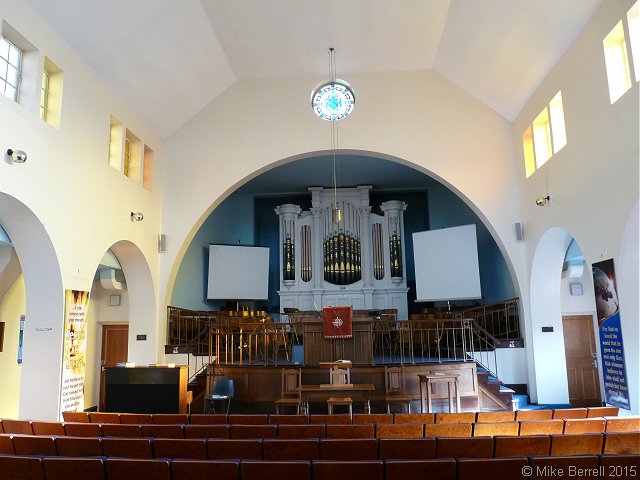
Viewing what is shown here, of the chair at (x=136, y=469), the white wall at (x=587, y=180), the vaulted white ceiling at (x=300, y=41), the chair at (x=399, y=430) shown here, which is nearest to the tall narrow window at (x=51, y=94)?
the vaulted white ceiling at (x=300, y=41)

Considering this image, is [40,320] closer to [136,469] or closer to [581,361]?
[136,469]

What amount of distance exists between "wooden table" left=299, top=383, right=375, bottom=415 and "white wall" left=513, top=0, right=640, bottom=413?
321 cm

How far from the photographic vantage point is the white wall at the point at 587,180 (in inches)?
221

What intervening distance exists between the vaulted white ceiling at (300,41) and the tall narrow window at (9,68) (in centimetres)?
64

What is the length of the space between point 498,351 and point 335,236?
602cm

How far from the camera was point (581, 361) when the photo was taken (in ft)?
32.2

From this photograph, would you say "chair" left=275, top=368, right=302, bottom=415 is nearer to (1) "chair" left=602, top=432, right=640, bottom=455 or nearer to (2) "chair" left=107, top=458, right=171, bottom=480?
(2) "chair" left=107, top=458, right=171, bottom=480

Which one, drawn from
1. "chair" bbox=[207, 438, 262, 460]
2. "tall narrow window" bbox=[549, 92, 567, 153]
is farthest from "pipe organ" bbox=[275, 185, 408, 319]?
"chair" bbox=[207, 438, 262, 460]

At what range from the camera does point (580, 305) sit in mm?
9891

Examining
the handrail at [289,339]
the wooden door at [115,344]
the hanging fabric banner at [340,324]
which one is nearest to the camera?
the hanging fabric banner at [340,324]

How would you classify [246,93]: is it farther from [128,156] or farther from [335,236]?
[335,236]

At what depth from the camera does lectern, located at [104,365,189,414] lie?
254 inches

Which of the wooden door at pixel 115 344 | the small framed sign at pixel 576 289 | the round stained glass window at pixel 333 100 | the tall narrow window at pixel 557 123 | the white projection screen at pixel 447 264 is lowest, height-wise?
the wooden door at pixel 115 344

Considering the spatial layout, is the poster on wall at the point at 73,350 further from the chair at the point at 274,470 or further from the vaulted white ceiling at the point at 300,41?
the chair at the point at 274,470
